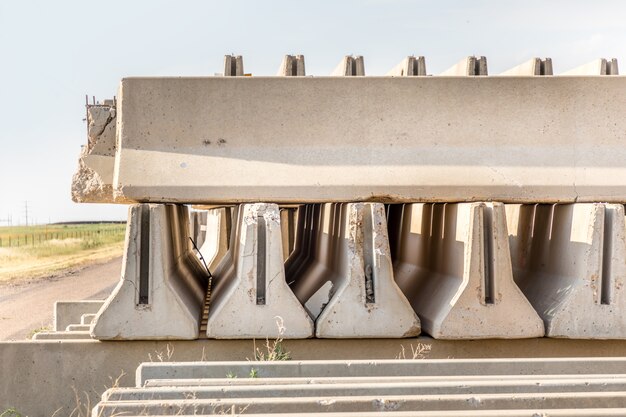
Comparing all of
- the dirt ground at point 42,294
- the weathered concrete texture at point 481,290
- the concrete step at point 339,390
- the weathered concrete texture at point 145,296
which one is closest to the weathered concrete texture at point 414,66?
the weathered concrete texture at point 481,290

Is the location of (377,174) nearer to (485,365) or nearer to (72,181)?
(485,365)

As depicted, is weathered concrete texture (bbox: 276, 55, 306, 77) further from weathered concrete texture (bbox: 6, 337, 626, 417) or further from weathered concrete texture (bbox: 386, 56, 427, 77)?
weathered concrete texture (bbox: 6, 337, 626, 417)

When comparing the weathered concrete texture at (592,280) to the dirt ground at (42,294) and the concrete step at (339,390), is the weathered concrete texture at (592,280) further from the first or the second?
the dirt ground at (42,294)

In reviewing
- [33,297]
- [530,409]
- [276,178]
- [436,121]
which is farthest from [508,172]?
[33,297]

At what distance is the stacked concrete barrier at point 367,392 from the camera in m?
3.34

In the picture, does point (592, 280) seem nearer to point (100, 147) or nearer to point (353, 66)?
point (353, 66)

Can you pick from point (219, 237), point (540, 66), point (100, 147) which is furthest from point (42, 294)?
point (540, 66)

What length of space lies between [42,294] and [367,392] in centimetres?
1624

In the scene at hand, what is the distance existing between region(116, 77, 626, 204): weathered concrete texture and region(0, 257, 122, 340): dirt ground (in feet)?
21.0

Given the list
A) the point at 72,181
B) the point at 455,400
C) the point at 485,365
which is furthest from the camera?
the point at 72,181

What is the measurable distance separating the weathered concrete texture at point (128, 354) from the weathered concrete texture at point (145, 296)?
0.10 metres

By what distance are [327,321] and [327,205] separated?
5.96 ft

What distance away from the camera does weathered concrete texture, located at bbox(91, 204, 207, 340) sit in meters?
5.20

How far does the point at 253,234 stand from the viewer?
525 centimetres
